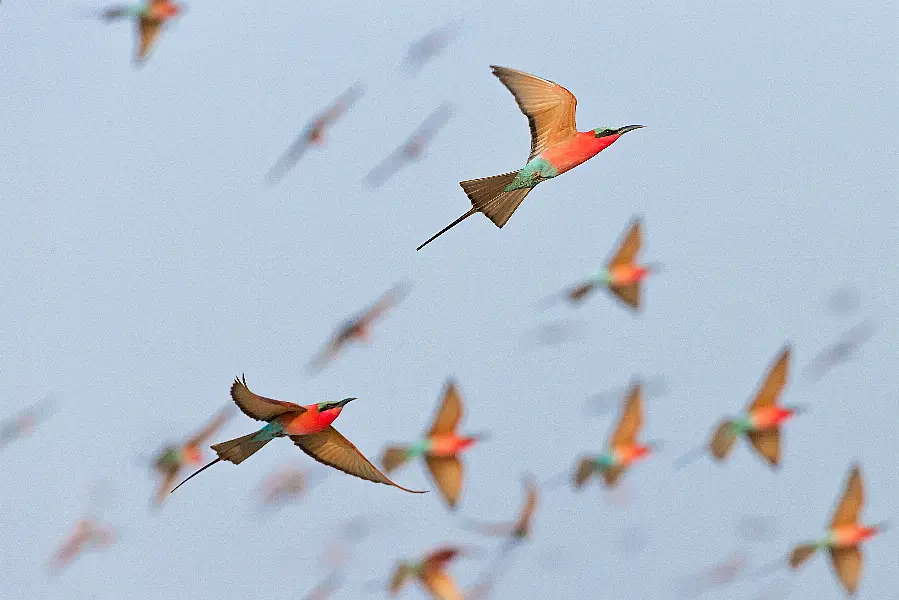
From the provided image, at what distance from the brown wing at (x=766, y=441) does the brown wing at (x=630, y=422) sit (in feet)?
3.98

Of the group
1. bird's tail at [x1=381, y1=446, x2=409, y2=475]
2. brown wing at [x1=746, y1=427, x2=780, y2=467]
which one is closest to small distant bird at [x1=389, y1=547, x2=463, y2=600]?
bird's tail at [x1=381, y1=446, x2=409, y2=475]

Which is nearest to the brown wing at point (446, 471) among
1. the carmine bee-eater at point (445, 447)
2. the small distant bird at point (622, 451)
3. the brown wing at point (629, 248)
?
the carmine bee-eater at point (445, 447)

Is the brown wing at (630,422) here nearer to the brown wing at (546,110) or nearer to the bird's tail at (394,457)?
the bird's tail at (394,457)

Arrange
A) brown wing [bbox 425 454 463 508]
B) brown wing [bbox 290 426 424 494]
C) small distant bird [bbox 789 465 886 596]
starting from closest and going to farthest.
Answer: brown wing [bbox 290 426 424 494] → brown wing [bbox 425 454 463 508] → small distant bird [bbox 789 465 886 596]

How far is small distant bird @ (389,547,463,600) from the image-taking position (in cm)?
1072

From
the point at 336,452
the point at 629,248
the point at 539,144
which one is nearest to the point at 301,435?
the point at 336,452

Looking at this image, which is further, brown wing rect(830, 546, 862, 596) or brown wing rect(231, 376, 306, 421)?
brown wing rect(830, 546, 862, 596)

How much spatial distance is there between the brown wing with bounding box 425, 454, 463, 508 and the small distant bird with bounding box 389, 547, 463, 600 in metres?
1.01

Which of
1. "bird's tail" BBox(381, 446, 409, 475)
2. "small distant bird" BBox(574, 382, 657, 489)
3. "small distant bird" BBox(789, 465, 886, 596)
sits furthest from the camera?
"small distant bird" BBox(574, 382, 657, 489)

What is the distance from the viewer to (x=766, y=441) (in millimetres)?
10875

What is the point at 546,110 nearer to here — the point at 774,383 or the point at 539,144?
the point at 539,144

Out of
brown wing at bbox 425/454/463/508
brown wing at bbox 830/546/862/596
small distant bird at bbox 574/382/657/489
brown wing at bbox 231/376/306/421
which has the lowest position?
brown wing at bbox 830/546/862/596

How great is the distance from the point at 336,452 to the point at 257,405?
2.52 ft

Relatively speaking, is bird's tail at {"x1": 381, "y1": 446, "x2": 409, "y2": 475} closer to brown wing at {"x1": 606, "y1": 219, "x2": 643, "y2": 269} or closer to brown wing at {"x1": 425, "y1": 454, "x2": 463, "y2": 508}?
brown wing at {"x1": 425, "y1": 454, "x2": 463, "y2": 508}
